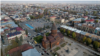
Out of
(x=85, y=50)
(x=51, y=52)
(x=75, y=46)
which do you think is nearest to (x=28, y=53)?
(x=51, y=52)

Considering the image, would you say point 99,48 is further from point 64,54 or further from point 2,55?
point 2,55

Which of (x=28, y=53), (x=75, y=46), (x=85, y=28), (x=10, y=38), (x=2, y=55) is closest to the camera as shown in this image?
(x=28, y=53)

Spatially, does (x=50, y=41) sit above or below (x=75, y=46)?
above

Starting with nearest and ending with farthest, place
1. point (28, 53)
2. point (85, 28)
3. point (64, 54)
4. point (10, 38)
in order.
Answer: point (28, 53)
point (64, 54)
point (10, 38)
point (85, 28)

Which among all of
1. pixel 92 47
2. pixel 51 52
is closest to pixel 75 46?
pixel 92 47

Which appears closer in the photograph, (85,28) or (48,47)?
(48,47)

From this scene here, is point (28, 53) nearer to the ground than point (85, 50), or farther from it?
farther from it

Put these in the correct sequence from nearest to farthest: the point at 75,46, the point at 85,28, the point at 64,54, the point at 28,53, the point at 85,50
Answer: the point at 28,53 < the point at 64,54 < the point at 85,50 < the point at 75,46 < the point at 85,28

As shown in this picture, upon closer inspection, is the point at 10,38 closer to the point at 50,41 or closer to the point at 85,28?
the point at 50,41

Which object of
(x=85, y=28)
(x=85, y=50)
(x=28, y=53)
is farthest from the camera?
(x=85, y=28)
